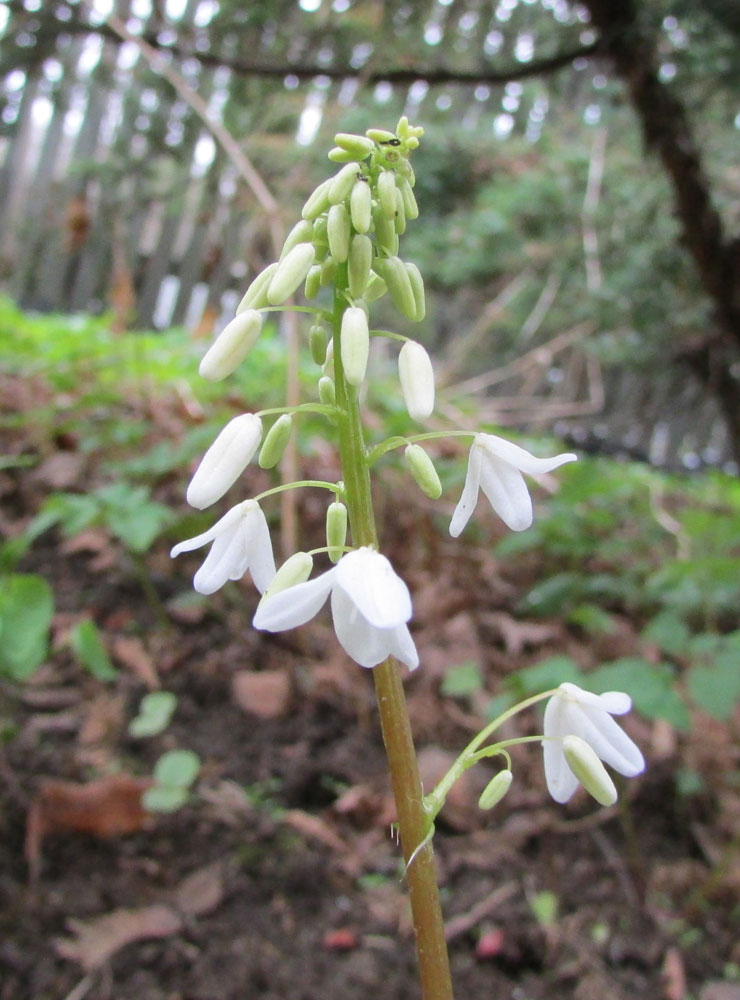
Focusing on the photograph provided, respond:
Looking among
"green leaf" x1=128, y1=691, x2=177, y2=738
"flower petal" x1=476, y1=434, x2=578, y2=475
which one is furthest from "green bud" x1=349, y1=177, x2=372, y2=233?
"green leaf" x1=128, y1=691, x2=177, y2=738

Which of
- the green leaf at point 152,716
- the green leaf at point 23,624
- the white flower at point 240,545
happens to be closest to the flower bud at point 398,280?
the white flower at point 240,545

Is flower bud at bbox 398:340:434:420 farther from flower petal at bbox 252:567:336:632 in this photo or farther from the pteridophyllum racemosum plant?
flower petal at bbox 252:567:336:632

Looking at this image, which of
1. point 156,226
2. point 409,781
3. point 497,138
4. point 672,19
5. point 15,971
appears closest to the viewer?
point 409,781

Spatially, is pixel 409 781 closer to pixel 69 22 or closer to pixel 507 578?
pixel 507 578

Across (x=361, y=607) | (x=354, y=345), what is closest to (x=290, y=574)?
→ (x=361, y=607)

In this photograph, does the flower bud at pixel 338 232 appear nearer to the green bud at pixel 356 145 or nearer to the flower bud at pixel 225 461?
the green bud at pixel 356 145

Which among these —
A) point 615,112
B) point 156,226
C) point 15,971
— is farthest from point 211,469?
point 156,226
